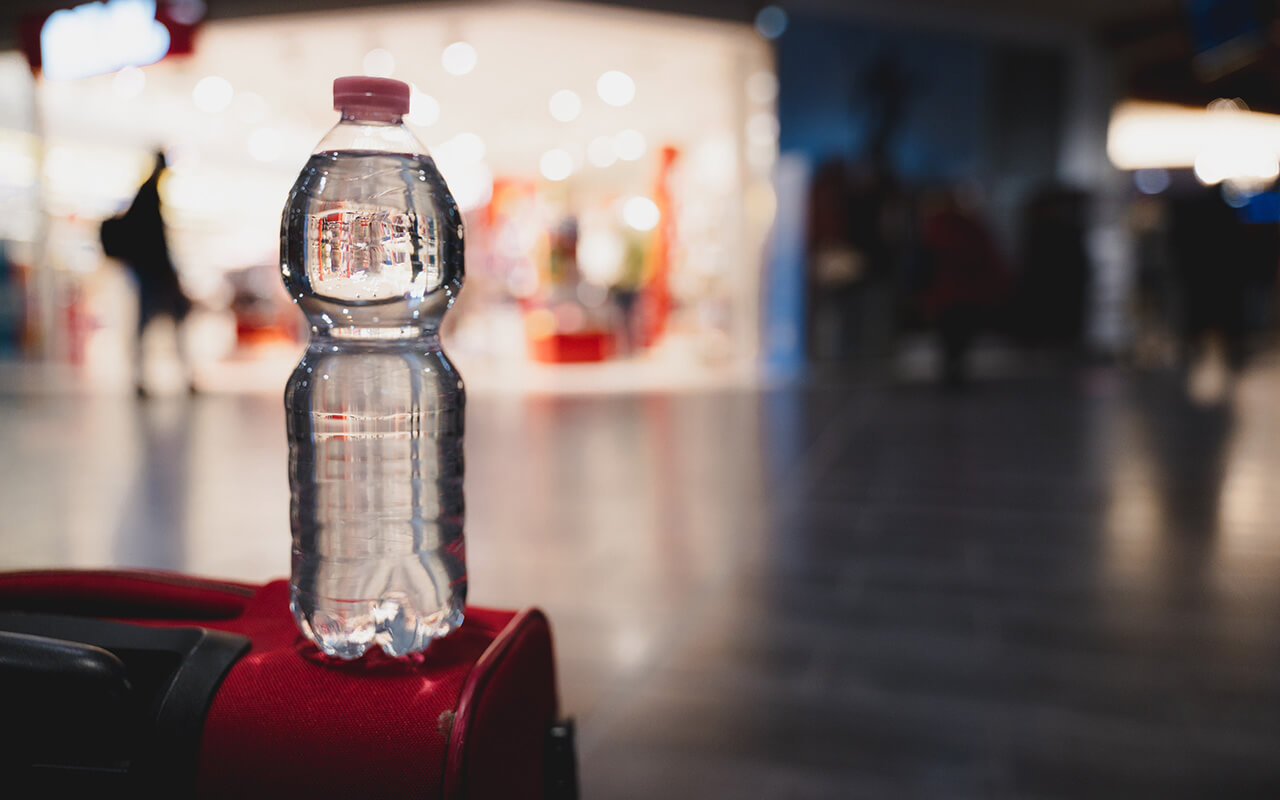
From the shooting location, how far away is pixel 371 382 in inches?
46.0

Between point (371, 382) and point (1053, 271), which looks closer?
point (371, 382)

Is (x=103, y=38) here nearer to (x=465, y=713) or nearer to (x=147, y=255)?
(x=147, y=255)

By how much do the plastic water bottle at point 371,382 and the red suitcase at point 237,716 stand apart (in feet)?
0.42

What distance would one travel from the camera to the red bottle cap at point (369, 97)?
0.93 m

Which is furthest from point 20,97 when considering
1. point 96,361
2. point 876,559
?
point 876,559

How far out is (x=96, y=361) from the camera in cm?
1102

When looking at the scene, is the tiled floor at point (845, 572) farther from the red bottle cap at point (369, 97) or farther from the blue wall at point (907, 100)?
the blue wall at point (907, 100)

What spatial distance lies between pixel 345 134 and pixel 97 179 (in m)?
13.8

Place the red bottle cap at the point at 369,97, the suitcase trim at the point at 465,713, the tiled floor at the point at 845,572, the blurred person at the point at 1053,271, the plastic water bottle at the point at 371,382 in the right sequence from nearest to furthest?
the suitcase trim at the point at 465,713 < the red bottle cap at the point at 369,97 < the plastic water bottle at the point at 371,382 < the tiled floor at the point at 845,572 < the blurred person at the point at 1053,271

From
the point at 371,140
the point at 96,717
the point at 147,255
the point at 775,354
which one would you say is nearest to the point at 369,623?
the point at 96,717

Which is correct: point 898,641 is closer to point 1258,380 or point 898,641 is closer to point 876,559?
point 876,559

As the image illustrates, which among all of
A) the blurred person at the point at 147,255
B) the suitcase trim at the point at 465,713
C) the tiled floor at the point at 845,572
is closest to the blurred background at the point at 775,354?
the tiled floor at the point at 845,572

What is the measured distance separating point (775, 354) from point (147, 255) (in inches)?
254

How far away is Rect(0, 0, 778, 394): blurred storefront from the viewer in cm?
958
